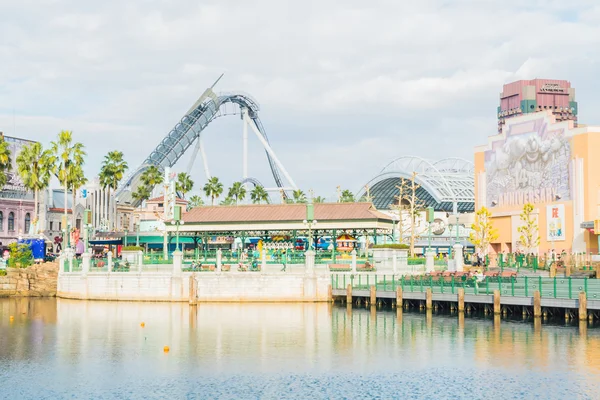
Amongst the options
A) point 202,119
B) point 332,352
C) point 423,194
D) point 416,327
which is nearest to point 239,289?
point 416,327

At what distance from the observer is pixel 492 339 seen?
143 feet

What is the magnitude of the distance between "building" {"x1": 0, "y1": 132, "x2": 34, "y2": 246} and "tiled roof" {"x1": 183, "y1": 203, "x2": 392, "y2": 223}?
146 ft

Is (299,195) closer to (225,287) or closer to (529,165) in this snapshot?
(529,165)

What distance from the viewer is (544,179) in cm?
9531

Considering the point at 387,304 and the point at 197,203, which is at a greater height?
the point at 197,203

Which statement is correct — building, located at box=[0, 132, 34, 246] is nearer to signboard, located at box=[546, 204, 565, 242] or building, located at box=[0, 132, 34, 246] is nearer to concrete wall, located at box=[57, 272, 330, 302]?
concrete wall, located at box=[57, 272, 330, 302]

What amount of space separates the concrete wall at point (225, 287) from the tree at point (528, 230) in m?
36.4

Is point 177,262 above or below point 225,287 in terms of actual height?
above

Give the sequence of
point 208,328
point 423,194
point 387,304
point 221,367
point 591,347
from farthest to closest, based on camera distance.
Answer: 1. point 423,194
2. point 387,304
3. point 208,328
4. point 591,347
5. point 221,367

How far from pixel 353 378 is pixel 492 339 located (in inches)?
472

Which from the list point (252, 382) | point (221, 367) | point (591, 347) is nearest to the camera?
point (252, 382)

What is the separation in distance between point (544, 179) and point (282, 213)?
3680 centimetres

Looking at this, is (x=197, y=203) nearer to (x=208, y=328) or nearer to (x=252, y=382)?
(x=208, y=328)

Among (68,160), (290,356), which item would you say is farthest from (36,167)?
(290,356)
